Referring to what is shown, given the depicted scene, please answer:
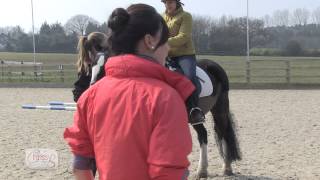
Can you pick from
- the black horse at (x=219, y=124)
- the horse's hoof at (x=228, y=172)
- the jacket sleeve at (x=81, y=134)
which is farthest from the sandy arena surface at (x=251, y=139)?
the jacket sleeve at (x=81, y=134)

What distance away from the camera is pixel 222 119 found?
5715 millimetres

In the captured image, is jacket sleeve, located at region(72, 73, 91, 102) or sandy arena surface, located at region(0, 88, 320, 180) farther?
sandy arena surface, located at region(0, 88, 320, 180)

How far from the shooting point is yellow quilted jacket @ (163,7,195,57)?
5125 mm

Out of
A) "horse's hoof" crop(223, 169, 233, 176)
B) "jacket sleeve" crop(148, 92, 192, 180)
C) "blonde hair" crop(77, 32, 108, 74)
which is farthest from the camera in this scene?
"horse's hoof" crop(223, 169, 233, 176)

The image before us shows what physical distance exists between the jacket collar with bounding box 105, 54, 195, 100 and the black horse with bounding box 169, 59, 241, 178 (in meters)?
3.62

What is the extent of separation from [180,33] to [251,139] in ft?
9.52

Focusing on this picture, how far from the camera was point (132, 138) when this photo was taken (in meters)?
1.58

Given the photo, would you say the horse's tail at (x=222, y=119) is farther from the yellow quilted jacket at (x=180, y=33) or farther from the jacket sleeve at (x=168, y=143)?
the jacket sleeve at (x=168, y=143)

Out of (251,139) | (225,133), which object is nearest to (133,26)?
(225,133)

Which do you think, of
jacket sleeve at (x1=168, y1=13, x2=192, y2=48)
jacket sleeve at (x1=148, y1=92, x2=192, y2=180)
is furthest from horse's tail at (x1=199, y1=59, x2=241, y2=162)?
jacket sleeve at (x1=148, y1=92, x2=192, y2=180)

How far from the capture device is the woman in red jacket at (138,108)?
1.52m

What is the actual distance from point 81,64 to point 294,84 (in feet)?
47.0

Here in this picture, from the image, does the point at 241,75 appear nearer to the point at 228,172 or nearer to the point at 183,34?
the point at 228,172

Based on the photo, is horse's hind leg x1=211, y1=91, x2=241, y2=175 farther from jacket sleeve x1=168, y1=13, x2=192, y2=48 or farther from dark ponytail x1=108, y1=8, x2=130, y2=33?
dark ponytail x1=108, y1=8, x2=130, y2=33
